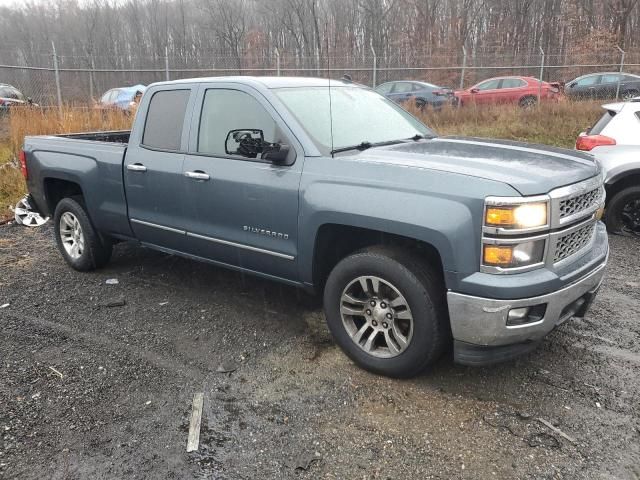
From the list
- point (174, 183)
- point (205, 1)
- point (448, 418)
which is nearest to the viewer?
point (448, 418)

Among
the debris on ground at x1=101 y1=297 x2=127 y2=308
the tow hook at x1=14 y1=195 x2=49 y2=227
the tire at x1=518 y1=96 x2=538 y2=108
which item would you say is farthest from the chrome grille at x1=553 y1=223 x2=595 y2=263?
the tire at x1=518 y1=96 x2=538 y2=108

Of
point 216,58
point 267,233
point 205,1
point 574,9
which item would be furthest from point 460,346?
point 205,1

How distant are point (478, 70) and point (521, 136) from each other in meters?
5.06

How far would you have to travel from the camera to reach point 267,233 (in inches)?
148

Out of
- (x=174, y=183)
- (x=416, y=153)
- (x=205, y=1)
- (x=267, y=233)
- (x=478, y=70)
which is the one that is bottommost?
(x=267, y=233)

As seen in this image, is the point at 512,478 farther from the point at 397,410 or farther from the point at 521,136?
the point at 521,136

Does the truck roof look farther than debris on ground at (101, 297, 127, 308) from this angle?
No

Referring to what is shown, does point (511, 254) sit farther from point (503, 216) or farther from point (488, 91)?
point (488, 91)

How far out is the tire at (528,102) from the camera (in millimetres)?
14736

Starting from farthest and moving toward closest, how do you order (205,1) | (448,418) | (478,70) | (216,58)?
(205,1) → (216,58) → (478,70) → (448,418)

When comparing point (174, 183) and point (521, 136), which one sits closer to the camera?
point (174, 183)

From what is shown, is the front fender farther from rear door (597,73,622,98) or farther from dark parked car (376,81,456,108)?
rear door (597,73,622,98)

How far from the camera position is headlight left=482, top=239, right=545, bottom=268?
282cm

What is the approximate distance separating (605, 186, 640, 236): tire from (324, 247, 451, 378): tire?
14.0ft
